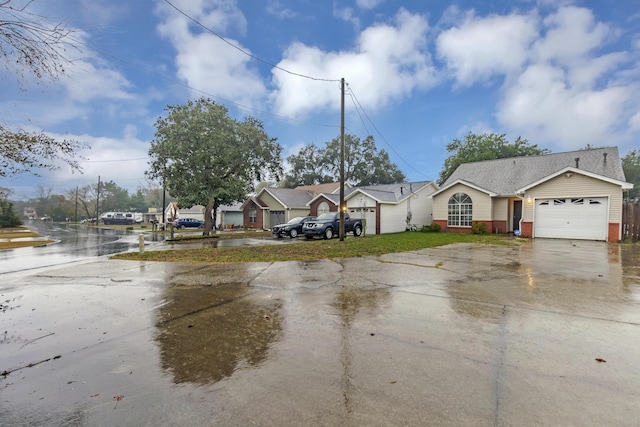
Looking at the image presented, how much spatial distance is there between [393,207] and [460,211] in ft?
15.9

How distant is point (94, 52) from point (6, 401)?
4201 mm

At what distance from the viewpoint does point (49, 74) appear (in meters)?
3.86

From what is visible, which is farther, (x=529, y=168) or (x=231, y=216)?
(x=231, y=216)

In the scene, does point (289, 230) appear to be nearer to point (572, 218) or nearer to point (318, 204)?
point (318, 204)

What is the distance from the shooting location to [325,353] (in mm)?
3371

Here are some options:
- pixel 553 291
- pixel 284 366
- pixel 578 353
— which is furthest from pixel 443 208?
pixel 284 366

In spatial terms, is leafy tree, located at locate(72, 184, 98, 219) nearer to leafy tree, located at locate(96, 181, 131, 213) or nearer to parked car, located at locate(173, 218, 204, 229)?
leafy tree, located at locate(96, 181, 131, 213)

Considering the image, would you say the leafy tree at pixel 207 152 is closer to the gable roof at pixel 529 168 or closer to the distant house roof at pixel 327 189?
the distant house roof at pixel 327 189

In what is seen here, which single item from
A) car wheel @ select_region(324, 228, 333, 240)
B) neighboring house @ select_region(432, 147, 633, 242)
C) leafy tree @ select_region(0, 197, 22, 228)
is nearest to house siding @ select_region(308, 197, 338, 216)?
car wheel @ select_region(324, 228, 333, 240)

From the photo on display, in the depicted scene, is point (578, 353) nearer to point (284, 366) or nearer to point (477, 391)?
point (477, 391)

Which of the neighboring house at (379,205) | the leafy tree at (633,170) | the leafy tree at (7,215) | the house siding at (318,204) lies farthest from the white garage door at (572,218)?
the leafy tree at (7,215)

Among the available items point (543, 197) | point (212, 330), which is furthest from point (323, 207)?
point (212, 330)

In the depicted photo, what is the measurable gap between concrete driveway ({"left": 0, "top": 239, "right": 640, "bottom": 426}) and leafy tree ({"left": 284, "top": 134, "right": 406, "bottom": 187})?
4118 cm

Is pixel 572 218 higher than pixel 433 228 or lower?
higher
